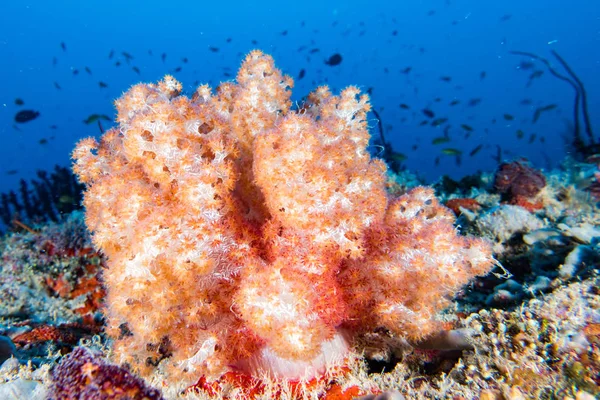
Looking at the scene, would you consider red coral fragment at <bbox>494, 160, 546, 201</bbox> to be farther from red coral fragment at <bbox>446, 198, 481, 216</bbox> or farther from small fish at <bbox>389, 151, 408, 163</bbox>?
small fish at <bbox>389, 151, 408, 163</bbox>

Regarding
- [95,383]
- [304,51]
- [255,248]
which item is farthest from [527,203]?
[304,51]

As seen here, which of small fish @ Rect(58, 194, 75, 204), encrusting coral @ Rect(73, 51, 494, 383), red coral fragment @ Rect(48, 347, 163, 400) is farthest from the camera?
small fish @ Rect(58, 194, 75, 204)

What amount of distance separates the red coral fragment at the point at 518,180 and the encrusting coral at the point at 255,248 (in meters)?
5.33

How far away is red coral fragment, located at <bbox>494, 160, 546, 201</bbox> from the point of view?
6.90 meters

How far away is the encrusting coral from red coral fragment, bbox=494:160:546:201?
5327 mm

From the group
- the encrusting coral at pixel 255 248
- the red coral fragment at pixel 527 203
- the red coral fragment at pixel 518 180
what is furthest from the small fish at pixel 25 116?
the red coral fragment at pixel 527 203

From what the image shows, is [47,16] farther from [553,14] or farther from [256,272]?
[553,14]

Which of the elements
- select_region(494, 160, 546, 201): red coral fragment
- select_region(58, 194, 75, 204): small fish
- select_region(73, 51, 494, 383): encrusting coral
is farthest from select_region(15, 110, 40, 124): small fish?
select_region(494, 160, 546, 201): red coral fragment

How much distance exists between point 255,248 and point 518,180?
684 centimetres

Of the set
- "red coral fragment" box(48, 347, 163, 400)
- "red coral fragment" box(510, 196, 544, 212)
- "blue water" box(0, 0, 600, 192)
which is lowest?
"red coral fragment" box(510, 196, 544, 212)

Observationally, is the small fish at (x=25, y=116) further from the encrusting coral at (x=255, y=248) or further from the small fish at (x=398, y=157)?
the small fish at (x=398, y=157)

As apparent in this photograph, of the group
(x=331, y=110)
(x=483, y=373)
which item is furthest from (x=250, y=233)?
(x=483, y=373)

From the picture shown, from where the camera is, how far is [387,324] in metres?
2.52

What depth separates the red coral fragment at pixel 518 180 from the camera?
6.90 m
